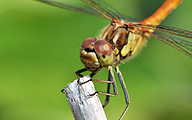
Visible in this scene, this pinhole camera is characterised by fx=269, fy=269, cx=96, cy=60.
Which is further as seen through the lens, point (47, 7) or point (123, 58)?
point (47, 7)

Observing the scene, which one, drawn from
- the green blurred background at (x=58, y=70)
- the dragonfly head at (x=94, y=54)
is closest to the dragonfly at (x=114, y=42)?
the dragonfly head at (x=94, y=54)

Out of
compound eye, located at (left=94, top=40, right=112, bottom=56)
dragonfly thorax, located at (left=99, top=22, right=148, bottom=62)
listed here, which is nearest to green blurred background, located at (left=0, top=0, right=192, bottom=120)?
dragonfly thorax, located at (left=99, top=22, right=148, bottom=62)

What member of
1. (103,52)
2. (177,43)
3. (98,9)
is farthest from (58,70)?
(177,43)

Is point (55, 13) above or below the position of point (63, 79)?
above

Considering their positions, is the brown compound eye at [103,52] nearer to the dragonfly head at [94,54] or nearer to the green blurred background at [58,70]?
the dragonfly head at [94,54]

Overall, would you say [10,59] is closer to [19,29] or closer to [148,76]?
[19,29]

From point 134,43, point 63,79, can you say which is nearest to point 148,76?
point 134,43
